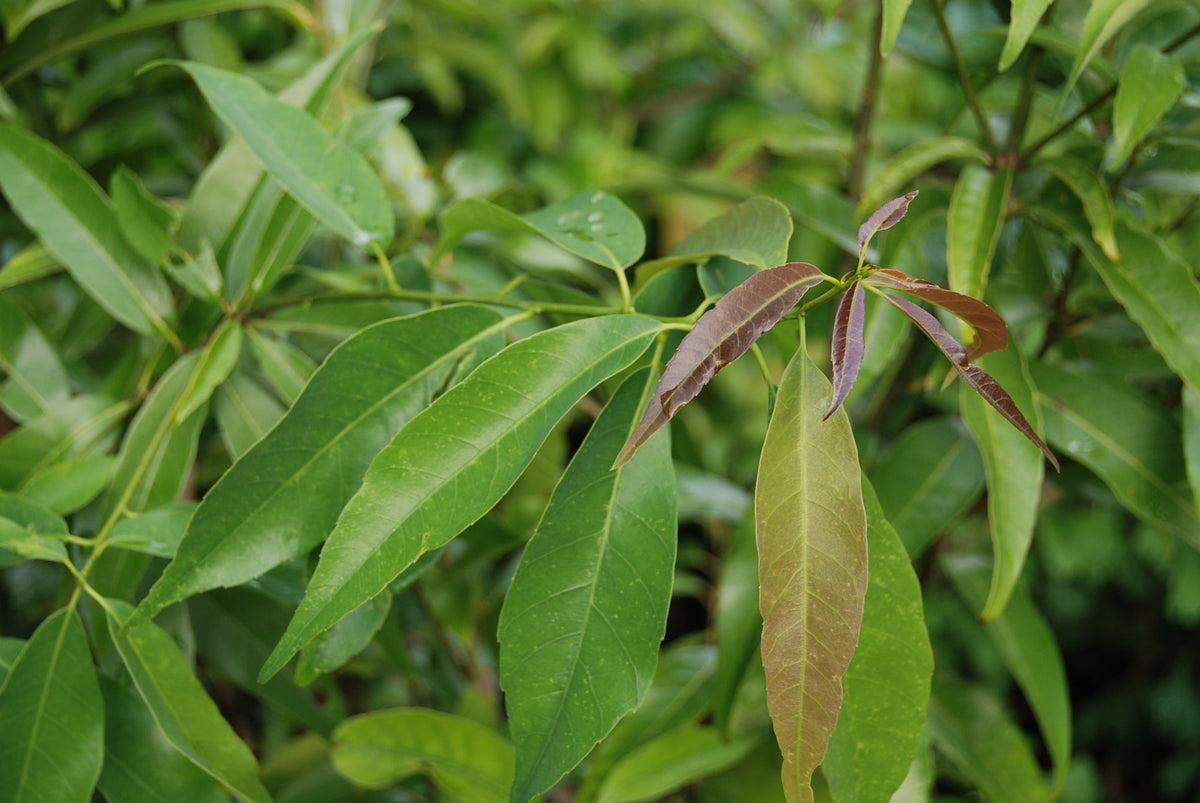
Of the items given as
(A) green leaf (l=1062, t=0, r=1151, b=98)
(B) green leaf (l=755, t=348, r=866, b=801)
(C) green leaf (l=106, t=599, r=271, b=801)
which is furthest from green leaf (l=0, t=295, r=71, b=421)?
(A) green leaf (l=1062, t=0, r=1151, b=98)

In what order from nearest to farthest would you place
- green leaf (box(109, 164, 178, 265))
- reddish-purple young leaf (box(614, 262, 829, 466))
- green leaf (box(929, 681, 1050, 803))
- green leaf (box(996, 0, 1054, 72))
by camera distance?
reddish-purple young leaf (box(614, 262, 829, 466)) → green leaf (box(996, 0, 1054, 72)) → green leaf (box(109, 164, 178, 265)) → green leaf (box(929, 681, 1050, 803))

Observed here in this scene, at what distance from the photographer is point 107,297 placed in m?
0.54

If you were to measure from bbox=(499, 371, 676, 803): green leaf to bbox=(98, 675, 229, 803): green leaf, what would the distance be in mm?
181

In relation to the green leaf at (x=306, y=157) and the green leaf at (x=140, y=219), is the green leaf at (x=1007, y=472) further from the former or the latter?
the green leaf at (x=140, y=219)

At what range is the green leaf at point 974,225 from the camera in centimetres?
49

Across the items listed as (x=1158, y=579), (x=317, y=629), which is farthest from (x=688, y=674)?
(x=1158, y=579)

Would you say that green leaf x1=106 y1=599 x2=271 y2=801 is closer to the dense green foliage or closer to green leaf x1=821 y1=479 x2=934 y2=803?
the dense green foliage

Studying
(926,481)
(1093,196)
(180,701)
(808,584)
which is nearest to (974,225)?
(1093,196)

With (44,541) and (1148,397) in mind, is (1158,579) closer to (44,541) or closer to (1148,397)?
(1148,397)

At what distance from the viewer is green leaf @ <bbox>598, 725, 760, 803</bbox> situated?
575 millimetres

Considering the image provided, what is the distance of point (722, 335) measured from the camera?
12.2 inches

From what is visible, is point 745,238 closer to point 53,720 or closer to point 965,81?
point 965,81

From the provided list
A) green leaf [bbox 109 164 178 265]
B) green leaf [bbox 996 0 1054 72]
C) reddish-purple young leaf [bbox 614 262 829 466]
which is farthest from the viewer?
green leaf [bbox 109 164 178 265]

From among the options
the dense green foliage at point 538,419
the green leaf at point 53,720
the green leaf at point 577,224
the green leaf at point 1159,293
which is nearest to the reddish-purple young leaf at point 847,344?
the dense green foliage at point 538,419
